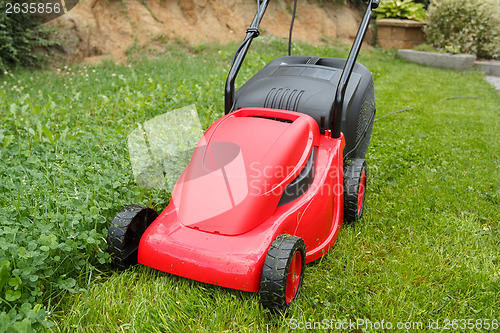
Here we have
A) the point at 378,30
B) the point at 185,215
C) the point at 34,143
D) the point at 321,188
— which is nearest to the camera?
the point at 185,215

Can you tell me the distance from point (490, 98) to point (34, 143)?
5.10m

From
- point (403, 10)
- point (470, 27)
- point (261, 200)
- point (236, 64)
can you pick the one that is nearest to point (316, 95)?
point (236, 64)

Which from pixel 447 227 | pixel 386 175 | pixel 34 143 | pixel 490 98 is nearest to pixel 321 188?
pixel 447 227

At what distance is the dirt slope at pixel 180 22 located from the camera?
6.20 metres

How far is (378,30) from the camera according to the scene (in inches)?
365

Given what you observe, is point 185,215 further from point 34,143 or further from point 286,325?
point 34,143

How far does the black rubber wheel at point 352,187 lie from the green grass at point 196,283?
9cm

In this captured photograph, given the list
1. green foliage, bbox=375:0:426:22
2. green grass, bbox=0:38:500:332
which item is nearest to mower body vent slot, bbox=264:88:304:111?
green grass, bbox=0:38:500:332

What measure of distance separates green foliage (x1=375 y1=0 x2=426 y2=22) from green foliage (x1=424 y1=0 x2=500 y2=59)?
621 mm

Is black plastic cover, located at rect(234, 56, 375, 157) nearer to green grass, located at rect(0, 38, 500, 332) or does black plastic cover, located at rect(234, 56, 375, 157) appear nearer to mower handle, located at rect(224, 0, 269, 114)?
mower handle, located at rect(224, 0, 269, 114)

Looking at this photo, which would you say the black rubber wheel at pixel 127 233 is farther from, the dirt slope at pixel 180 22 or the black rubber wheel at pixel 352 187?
the dirt slope at pixel 180 22

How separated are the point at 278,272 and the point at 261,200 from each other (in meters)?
0.30

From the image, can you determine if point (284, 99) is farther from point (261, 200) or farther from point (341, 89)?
point (261, 200)

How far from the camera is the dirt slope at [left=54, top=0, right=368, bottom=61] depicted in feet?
20.4
